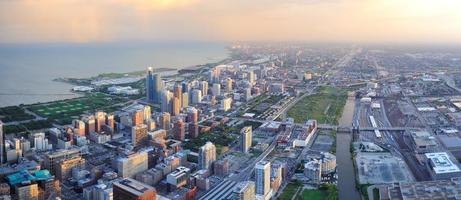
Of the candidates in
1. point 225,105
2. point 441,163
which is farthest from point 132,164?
point 225,105

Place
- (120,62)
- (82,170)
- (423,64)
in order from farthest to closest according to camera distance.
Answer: (120,62)
(423,64)
(82,170)

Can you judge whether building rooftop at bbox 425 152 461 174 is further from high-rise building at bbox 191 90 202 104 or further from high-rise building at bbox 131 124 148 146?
high-rise building at bbox 191 90 202 104

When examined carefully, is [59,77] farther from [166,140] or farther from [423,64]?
[423,64]

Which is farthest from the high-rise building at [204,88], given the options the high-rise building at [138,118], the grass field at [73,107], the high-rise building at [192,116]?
the high-rise building at [138,118]

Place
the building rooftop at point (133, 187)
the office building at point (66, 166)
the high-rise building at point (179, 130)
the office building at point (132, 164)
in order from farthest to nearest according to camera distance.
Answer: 1. the high-rise building at point (179, 130)
2. the office building at point (66, 166)
3. the office building at point (132, 164)
4. the building rooftop at point (133, 187)

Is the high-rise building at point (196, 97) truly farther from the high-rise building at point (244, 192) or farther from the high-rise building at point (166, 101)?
the high-rise building at point (244, 192)

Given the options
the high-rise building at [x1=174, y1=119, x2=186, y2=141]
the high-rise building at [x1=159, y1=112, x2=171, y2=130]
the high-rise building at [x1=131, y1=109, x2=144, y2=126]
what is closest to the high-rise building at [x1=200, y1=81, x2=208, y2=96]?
the high-rise building at [x1=131, y1=109, x2=144, y2=126]

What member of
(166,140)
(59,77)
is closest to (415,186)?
(166,140)
